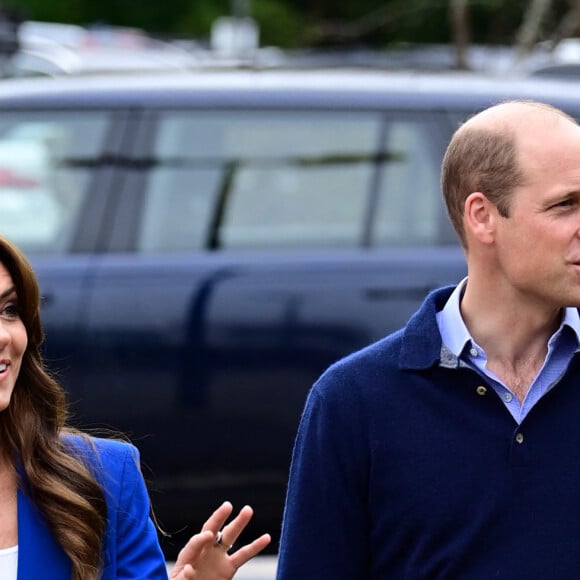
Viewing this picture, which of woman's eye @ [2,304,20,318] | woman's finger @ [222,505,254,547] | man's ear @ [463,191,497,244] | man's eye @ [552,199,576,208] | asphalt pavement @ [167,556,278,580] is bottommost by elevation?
asphalt pavement @ [167,556,278,580]

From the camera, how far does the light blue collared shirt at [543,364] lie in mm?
3066

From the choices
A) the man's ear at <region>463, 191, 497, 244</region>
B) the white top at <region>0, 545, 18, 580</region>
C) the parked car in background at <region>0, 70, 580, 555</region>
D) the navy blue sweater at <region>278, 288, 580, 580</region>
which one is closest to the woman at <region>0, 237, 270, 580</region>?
the white top at <region>0, 545, 18, 580</region>

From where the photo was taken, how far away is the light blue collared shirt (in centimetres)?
307

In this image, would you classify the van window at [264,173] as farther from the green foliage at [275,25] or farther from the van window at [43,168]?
the green foliage at [275,25]

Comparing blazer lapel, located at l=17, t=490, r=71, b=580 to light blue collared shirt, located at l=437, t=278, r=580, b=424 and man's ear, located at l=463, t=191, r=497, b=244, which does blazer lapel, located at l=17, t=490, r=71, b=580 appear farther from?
man's ear, located at l=463, t=191, r=497, b=244

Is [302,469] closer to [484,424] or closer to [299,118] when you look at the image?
[484,424]

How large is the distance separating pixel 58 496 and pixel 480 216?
1.00 meters

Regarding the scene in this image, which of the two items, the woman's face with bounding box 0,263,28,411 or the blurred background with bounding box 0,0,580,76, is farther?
the blurred background with bounding box 0,0,580,76

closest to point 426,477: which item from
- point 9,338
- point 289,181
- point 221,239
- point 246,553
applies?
point 246,553

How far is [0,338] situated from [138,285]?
2620 mm

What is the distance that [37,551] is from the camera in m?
3.09

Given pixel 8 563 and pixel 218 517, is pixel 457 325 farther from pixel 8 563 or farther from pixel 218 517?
pixel 8 563

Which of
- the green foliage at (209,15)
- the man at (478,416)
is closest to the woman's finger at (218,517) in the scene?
the man at (478,416)

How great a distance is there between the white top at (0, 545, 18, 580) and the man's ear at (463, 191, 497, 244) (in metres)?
1.09
